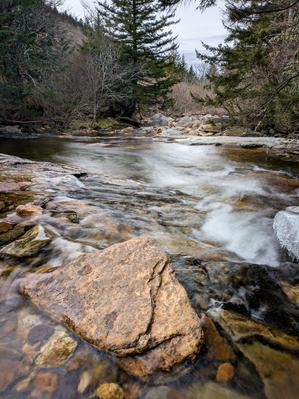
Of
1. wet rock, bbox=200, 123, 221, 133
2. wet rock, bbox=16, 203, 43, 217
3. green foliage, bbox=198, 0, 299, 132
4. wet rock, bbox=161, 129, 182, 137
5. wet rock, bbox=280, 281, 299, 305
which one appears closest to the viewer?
wet rock, bbox=280, 281, 299, 305

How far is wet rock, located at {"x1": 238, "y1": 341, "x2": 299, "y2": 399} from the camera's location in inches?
55.2

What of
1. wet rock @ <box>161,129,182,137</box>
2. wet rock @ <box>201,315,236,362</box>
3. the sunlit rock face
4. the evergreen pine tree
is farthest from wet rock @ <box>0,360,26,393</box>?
the evergreen pine tree

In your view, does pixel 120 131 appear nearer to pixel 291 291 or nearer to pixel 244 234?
pixel 244 234

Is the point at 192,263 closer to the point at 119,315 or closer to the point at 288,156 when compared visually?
the point at 119,315

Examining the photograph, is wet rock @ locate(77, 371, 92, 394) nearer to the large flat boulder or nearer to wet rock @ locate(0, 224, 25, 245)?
the large flat boulder

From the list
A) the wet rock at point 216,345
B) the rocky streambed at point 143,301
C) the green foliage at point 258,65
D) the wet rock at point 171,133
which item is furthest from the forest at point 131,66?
the wet rock at point 216,345

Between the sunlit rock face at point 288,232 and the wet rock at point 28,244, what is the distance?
6.94 feet

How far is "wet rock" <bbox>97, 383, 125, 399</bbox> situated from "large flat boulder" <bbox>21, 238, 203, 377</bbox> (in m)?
0.10

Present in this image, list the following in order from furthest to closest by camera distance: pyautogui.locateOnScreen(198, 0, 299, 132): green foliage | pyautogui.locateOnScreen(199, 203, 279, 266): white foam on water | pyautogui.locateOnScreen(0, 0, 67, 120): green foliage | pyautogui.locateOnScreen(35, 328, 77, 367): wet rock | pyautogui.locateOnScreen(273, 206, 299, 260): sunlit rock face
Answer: pyautogui.locateOnScreen(0, 0, 67, 120): green foliage < pyautogui.locateOnScreen(198, 0, 299, 132): green foliage < pyautogui.locateOnScreen(199, 203, 279, 266): white foam on water < pyautogui.locateOnScreen(273, 206, 299, 260): sunlit rock face < pyautogui.locateOnScreen(35, 328, 77, 367): wet rock

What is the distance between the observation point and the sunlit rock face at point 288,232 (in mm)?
2568

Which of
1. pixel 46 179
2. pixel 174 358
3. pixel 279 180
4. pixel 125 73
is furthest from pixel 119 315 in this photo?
pixel 125 73

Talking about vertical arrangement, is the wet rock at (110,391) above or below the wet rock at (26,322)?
below

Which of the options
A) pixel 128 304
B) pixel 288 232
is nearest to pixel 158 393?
pixel 128 304

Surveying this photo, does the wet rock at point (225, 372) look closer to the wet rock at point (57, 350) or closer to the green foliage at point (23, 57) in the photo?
the wet rock at point (57, 350)
